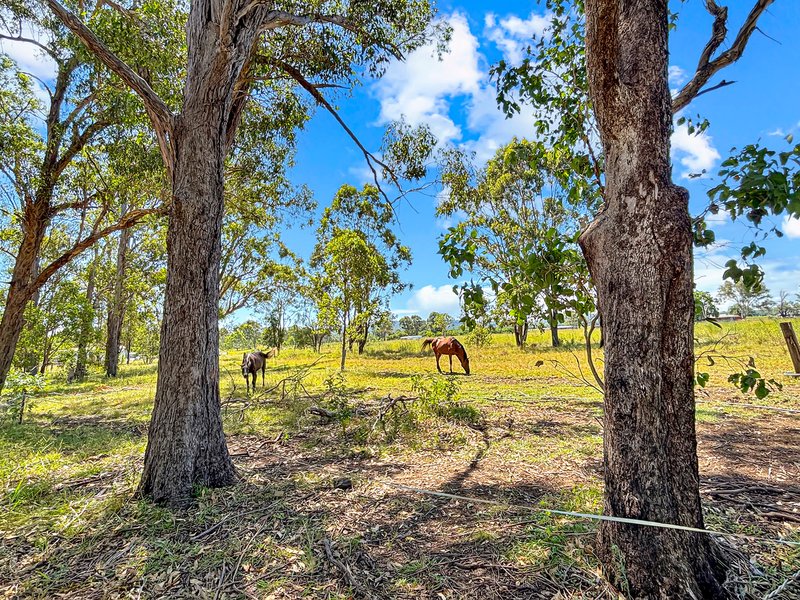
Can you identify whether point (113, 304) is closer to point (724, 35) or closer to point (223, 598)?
point (223, 598)

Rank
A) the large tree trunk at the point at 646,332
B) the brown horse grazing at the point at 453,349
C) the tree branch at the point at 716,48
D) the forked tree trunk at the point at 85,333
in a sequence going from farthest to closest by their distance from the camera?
the brown horse grazing at the point at 453,349, the forked tree trunk at the point at 85,333, the tree branch at the point at 716,48, the large tree trunk at the point at 646,332

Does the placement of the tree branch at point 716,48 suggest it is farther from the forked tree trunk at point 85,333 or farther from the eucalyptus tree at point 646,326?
the forked tree trunk at point 85,333

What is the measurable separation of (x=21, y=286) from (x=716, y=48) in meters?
10.9

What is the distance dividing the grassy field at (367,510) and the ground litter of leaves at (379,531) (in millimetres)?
12

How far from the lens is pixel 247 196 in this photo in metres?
12.5

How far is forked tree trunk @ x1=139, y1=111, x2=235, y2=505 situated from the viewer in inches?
133

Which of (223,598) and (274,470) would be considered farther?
(274,470)

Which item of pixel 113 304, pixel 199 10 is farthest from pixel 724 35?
pixel 113 304

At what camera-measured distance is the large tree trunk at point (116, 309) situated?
17906 mm

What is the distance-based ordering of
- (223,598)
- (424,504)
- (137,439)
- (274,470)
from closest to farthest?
(223,598) < (424,504) < (274,470) < (137,439)

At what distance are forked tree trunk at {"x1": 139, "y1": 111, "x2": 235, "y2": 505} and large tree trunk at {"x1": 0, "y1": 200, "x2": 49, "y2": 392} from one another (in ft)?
20.9

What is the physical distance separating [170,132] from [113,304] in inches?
722

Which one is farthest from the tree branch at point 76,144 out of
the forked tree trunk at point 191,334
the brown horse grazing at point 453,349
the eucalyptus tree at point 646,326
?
the brown horse grazing at point 453,349

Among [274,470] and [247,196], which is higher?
[247,196]
